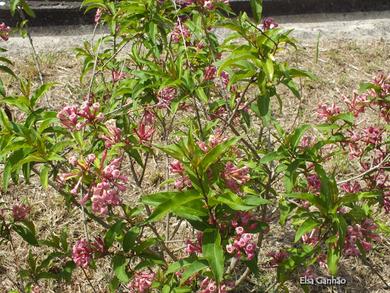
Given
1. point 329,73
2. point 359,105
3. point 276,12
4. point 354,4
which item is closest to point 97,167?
point 359,105

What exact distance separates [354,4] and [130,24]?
4.20 metres

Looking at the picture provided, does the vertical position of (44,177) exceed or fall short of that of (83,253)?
it exceeds it

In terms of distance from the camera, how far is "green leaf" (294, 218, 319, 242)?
1684 mm

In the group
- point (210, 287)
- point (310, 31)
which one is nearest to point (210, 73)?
point (210, 287)

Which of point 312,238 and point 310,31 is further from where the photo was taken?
point 310,31

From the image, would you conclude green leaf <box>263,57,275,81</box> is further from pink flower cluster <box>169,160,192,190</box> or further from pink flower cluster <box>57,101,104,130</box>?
pink flower cluster <box>57,101,104,130</box>

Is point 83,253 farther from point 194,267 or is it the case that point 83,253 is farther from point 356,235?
point 356,235

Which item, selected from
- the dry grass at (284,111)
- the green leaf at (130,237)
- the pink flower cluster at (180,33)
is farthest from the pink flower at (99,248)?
the pink flower cluster at (180,33)

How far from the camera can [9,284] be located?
8.86 feet

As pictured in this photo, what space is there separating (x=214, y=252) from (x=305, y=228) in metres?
0.36

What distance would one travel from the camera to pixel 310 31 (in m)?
5.43

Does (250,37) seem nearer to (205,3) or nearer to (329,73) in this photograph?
(205,3)

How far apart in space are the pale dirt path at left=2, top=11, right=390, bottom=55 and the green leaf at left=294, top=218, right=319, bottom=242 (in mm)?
3769

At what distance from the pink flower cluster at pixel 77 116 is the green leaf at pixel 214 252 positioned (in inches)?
23.6
